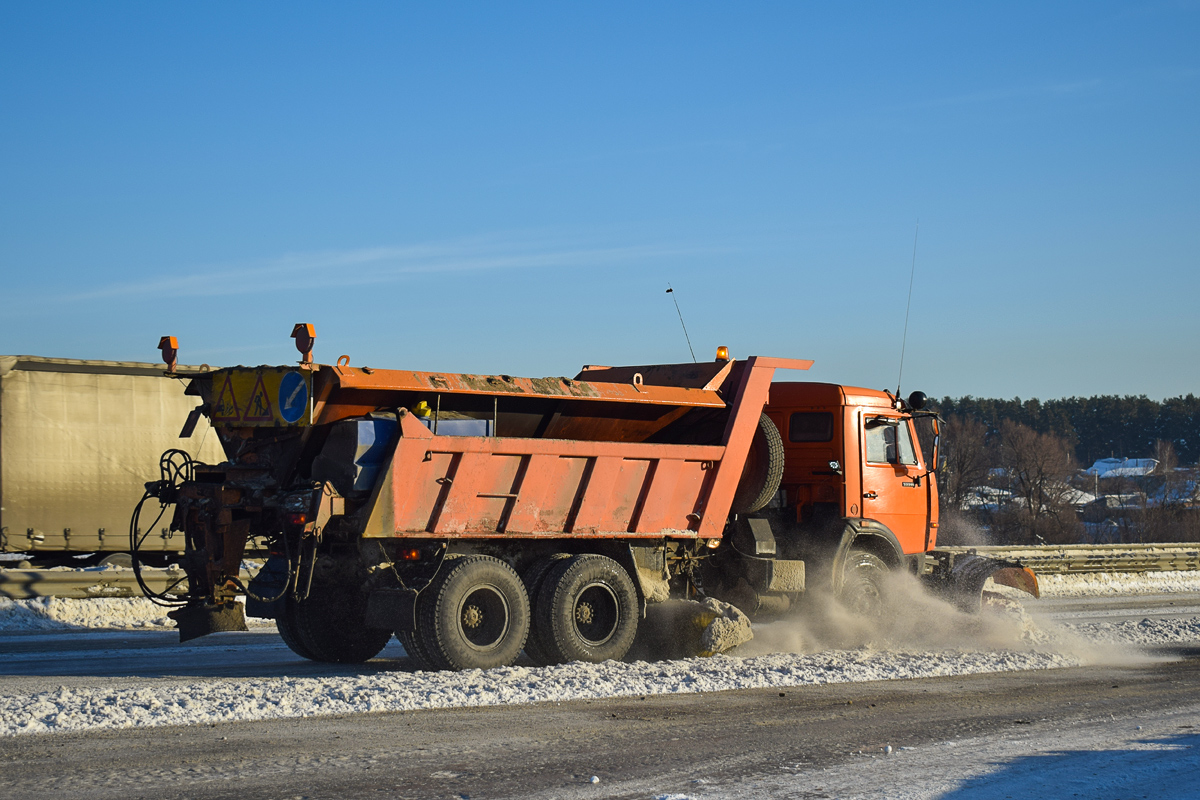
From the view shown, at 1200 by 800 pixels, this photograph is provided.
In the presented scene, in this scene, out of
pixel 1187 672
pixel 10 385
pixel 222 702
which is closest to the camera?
pixel 222 702

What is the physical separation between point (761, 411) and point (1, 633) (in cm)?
943

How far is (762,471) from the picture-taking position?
1257 cm

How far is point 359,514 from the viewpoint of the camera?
32.0ft

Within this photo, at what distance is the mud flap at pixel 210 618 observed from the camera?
991 centimetres

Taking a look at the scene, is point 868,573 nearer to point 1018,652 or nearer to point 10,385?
point 1018,652

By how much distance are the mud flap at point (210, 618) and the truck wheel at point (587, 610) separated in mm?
2577

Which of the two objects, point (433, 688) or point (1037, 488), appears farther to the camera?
point (1037, 488)

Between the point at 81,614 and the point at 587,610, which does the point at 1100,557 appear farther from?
the point at 81,614

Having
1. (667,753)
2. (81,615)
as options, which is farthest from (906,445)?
(81,615)

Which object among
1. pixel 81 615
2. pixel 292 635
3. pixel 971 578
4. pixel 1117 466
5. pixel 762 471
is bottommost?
pixel 1117 466

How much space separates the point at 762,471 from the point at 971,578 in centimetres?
288

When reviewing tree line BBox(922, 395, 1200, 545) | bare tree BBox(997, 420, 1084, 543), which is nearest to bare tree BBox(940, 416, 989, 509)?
tree line BBox(922, 395, 1200, 545)

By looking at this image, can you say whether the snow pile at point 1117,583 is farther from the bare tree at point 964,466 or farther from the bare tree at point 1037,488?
the bare tree at point 964,466

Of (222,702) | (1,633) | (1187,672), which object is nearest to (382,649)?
(222,702)
